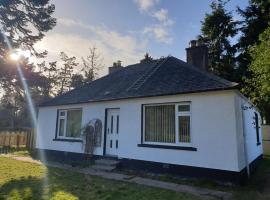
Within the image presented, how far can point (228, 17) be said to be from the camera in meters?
25.1

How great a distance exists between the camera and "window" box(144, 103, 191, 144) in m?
9.83

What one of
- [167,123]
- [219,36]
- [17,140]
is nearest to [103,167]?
[167,123]

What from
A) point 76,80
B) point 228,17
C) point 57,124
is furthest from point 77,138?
point 76,80

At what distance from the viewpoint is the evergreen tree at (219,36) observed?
24.3 meters

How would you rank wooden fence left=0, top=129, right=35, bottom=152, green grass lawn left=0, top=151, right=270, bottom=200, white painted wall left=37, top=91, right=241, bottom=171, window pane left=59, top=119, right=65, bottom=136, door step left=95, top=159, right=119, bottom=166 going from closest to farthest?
1. green grass lawn left=0, top=151, right=270, bottom=200
2. white painted wall left=37, top=91, right=241, bottom=171
3. door step left=95, top=159, right=119, bottom=166
4. window pane left=59, top=119, right=65, bottom=136
5. wooden fence left=0, top=129, right=35, bottom=152

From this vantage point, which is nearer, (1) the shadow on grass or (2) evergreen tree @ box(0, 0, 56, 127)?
(1) the shadow on grass

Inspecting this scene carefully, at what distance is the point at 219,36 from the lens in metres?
25.2

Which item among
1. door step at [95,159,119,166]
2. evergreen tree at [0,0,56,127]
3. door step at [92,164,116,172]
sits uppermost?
evergreen tree at [0,0,56,127]

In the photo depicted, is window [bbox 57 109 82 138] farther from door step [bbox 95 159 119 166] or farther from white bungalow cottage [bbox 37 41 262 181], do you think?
door step [bbox 95 159 119 166]

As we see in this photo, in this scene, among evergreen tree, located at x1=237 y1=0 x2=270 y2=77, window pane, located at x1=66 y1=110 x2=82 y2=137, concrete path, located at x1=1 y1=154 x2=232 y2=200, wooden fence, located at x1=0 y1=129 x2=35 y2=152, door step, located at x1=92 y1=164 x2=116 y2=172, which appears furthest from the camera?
evergreen tree, located at x1=237 y1=0 x2=270 y2=77

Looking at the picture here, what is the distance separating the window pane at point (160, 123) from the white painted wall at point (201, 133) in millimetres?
375

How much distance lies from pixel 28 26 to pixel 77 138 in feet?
45.5

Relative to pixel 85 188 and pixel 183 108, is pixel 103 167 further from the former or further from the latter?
pixel 183 108

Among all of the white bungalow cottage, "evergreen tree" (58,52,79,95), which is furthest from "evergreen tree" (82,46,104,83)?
the white bungalow cottage
